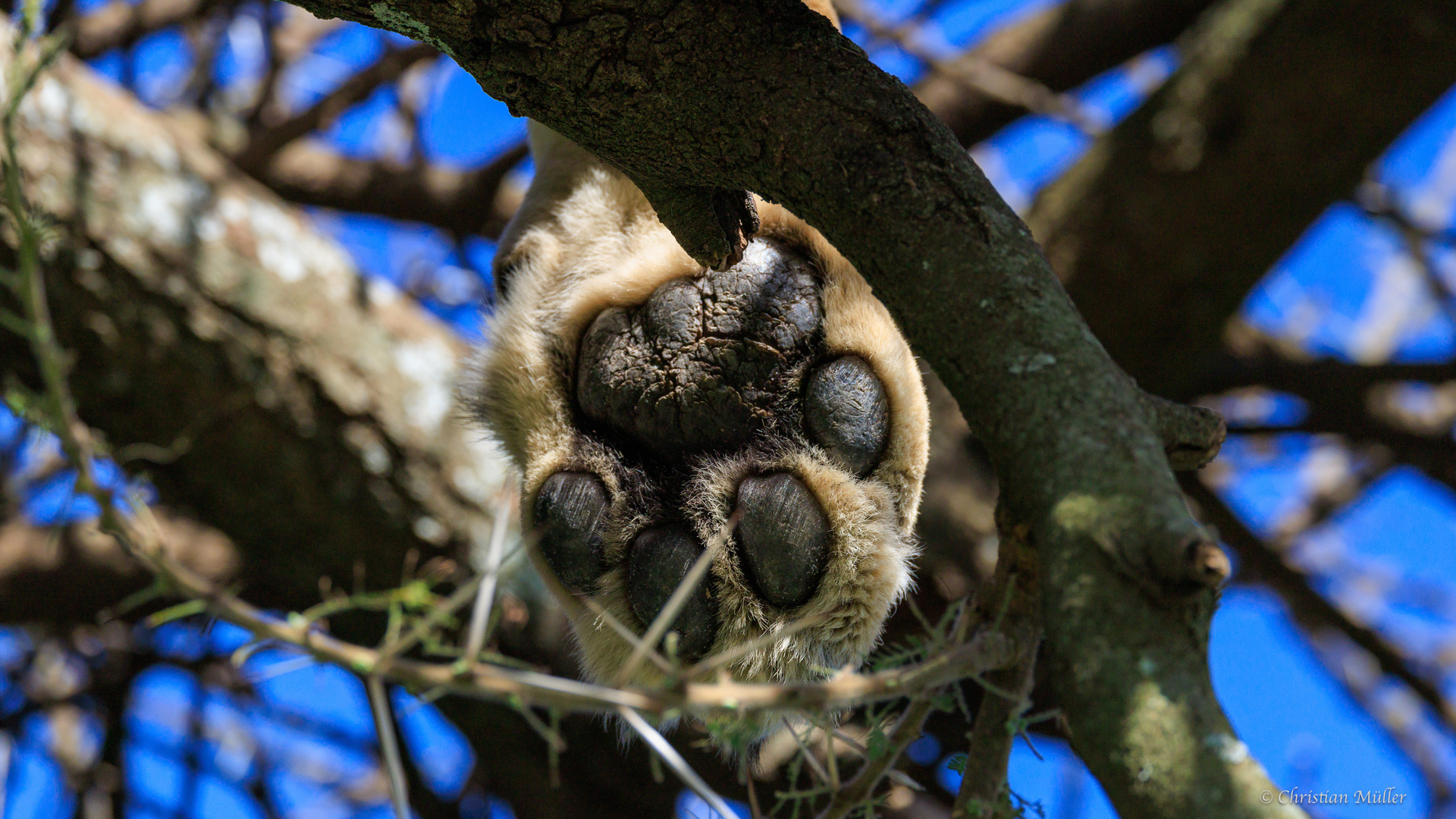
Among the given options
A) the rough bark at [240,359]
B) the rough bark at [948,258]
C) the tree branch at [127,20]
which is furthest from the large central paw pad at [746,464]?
the tree branch at [127,20]

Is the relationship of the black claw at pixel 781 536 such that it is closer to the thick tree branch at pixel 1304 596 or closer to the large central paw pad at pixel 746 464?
the large central paw pad at pixel 746 464

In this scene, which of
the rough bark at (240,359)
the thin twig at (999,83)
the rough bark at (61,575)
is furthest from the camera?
the rough bark at (61,575)

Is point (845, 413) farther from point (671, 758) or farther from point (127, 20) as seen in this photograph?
point (127, 20)

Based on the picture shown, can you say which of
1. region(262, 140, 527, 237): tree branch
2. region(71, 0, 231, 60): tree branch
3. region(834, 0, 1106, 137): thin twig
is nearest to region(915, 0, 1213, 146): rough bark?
region(834, 0, 1106, 137): thin twig

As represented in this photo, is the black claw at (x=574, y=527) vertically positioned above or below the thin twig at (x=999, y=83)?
below

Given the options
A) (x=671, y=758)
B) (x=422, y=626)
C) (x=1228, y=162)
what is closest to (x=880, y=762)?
(x=671, y=758)

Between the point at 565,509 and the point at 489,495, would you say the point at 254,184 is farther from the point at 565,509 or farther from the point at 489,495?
the point at 565,509

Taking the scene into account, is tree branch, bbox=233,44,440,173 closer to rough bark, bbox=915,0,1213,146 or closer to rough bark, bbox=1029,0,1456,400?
rough bark, bbox=915,0,1213,146

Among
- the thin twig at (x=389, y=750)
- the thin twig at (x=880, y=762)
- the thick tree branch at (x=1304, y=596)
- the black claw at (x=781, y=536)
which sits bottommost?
the thin twig at (x=389, y=750)
